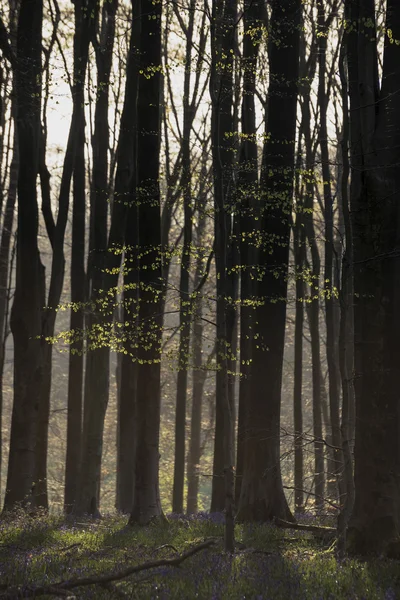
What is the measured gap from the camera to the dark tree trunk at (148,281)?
14609 mm

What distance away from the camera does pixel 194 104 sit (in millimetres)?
24344

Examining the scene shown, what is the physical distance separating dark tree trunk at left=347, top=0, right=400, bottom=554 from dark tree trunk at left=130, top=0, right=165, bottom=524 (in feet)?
15.5

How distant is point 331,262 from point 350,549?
487 inches

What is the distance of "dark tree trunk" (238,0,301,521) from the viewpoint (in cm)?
1390

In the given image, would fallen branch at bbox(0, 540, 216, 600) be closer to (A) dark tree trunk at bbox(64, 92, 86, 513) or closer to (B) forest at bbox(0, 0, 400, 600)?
(B) forest at bbox(0, 0, 400, 600)

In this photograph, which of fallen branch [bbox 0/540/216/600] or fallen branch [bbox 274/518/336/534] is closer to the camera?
fallen branch [bbox 0/540/216/600]

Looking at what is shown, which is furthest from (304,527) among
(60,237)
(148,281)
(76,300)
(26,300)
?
(60,237)

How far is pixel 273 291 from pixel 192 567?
702cm

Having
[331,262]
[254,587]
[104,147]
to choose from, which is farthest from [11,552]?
[331,262]

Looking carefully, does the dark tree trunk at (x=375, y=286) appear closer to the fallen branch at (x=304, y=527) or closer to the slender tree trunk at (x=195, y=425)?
the fallen branch at (x=304, y=527)

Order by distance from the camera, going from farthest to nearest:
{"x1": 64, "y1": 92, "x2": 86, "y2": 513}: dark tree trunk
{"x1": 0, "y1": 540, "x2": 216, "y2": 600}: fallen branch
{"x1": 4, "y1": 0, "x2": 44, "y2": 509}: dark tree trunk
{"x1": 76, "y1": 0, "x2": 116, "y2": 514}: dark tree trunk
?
{"x1": 64, "y1": 92, "x2": 86, "y2": 513}: dark tree trunk < {"x1": 76, "y1": 0, "x2": 116, "y2": 514}: dark tree trunk < {"x1": 4, "y1": 0, "x2": 44, "y2": 509}: dark tree trunk < {"x1": 0, "y1": 540, "x2": 216, "y2": 600}: fallen branch

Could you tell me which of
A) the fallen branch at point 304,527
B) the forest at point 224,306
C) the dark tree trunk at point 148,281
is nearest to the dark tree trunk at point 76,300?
the forest at point 224,306

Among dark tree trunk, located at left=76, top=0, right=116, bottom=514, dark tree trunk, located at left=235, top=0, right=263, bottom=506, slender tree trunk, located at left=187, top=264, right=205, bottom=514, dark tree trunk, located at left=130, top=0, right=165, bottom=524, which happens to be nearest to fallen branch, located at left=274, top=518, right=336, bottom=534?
dark tree trunk, located at left=235, top=0, right=263, bottom=506

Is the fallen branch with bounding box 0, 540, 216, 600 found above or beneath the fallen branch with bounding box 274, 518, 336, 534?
above
